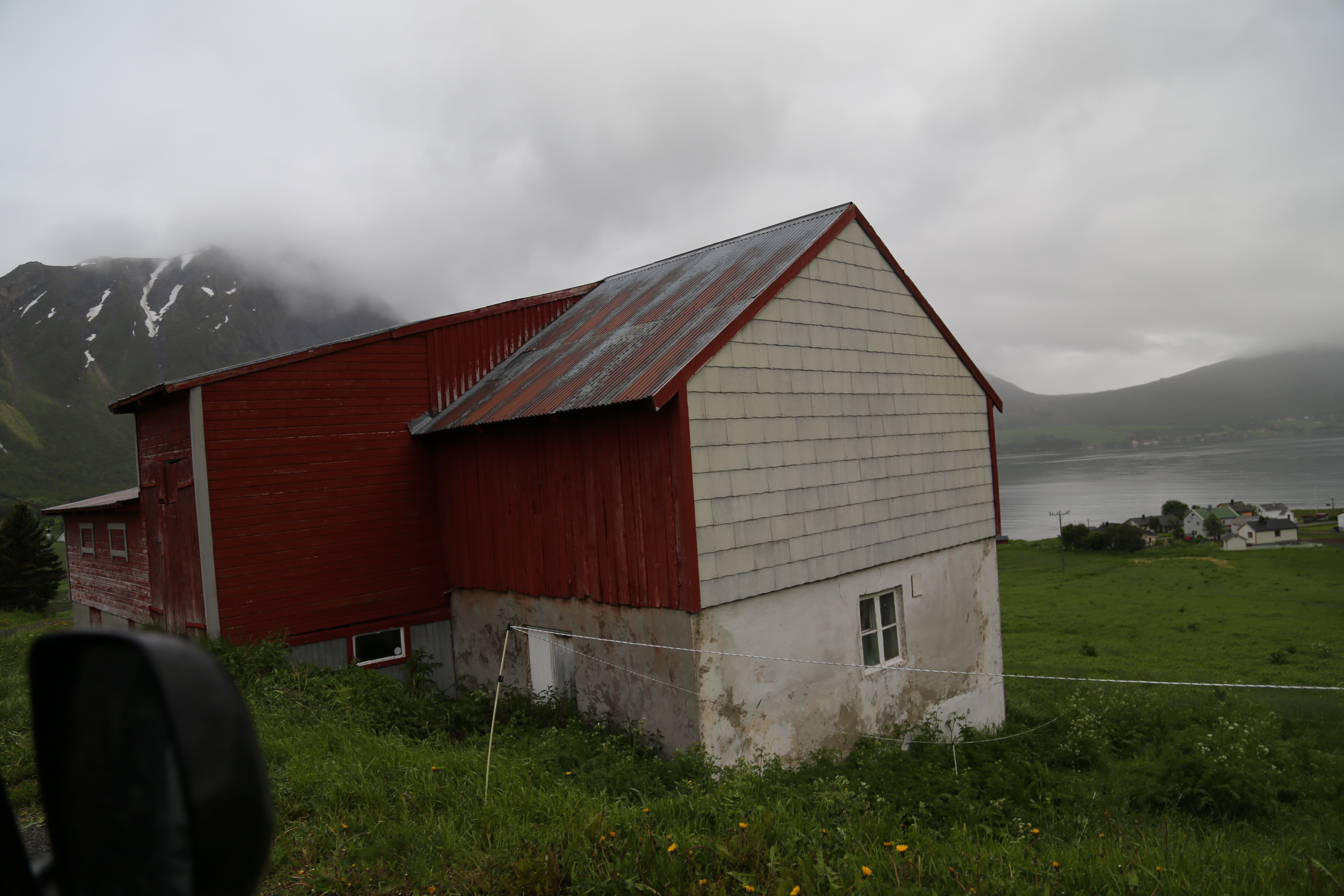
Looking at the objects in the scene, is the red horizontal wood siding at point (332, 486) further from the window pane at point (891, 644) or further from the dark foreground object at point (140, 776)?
the dark foreground object at point (140, 776)

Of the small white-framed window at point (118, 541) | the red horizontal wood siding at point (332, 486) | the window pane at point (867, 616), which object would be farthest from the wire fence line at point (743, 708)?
the small white-framed window at point (118, 541)

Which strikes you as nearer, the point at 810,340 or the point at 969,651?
the point at 810,340

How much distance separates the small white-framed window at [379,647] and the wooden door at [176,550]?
2.25 metres

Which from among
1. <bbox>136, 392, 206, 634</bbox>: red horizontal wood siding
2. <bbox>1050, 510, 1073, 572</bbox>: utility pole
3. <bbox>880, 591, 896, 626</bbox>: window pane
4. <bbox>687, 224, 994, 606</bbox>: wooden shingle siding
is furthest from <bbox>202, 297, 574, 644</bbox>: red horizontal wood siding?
<bbox>1050, 510, 1073, 572</bbox>: utility pole

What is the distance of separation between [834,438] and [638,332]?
3219 millimetres

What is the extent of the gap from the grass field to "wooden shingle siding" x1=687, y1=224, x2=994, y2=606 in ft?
8.74

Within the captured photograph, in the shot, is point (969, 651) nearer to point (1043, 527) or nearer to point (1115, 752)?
point (1115, 752)

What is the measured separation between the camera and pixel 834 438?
1131 cm

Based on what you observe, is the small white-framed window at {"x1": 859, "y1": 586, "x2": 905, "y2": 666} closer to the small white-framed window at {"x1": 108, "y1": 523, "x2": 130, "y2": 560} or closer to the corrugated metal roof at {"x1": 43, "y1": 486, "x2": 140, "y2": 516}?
the corrugated metal roof at {"x1": 43, "y1": 486, "x2": 140, "y2": 516}

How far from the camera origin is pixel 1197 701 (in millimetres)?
18062

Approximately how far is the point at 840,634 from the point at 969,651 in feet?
12.2

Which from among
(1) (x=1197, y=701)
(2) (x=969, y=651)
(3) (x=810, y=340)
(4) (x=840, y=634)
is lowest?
(1) (x=1197, y=701)

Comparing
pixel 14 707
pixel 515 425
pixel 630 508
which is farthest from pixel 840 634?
pixel 14 707

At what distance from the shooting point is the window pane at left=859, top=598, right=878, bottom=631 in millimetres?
11852
